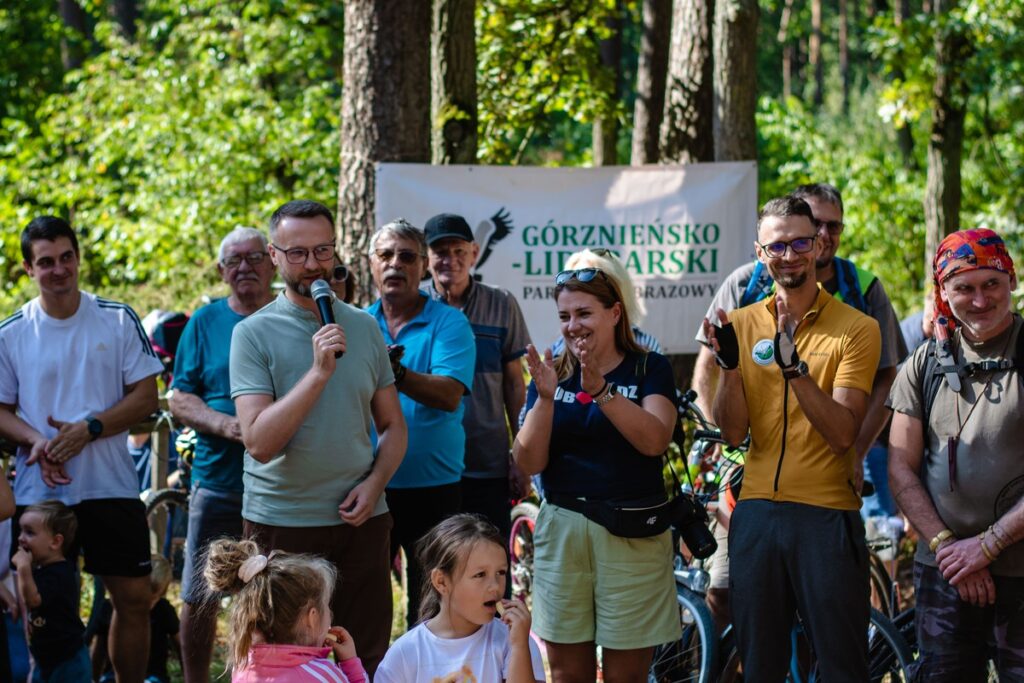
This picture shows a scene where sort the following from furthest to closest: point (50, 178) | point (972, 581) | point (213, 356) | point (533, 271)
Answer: point (50, 178), point (533, 271), point (213, 356), point (972, 581)

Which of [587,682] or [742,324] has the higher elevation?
[742,324]

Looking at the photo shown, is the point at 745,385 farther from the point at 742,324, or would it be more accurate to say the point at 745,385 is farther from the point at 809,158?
the point at 809,158

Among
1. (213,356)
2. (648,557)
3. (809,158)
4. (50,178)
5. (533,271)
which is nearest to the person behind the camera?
(648,557)

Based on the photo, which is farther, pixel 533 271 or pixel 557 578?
pixel 533 271

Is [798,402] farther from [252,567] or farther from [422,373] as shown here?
[252,567]

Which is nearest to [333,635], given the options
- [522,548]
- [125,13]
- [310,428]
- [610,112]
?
[310,428]

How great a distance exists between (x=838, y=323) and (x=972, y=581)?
944 mm

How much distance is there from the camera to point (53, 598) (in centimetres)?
478

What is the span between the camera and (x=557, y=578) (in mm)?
4203

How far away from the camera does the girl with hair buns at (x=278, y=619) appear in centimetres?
342

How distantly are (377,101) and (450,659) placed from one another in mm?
3765

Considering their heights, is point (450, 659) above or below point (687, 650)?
above

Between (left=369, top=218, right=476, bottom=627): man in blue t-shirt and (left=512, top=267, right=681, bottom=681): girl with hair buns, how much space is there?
27.1 inches

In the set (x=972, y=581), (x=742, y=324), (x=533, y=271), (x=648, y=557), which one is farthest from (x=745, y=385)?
(x=533, y=271)
